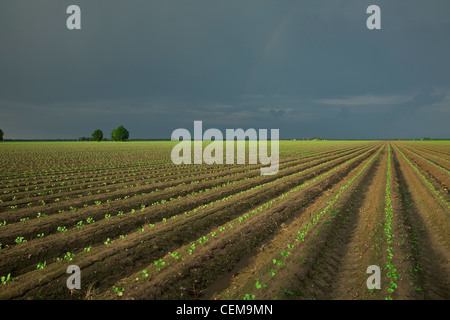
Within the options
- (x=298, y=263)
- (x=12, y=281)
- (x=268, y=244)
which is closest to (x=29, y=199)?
(x=12, y=281)

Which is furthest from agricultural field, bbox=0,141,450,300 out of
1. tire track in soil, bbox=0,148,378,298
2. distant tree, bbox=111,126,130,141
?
distant tree, bbox=111,126,130,141

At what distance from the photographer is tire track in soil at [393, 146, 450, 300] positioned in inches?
235

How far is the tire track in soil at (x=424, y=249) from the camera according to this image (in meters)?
5.98

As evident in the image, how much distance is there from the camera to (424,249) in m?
8.14

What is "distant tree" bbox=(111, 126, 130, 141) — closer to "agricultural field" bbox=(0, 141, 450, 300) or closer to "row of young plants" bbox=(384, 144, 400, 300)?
"agricultural field" bbox=(0, 141, 450, 300)

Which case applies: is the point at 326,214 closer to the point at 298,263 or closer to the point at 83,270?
the point at 298,263

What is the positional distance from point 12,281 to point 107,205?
6.44m

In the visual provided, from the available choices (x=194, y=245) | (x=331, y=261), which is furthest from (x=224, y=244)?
(x=331, y=261)

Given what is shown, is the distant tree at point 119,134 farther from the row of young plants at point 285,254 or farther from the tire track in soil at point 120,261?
the row of young plants at point 285,254

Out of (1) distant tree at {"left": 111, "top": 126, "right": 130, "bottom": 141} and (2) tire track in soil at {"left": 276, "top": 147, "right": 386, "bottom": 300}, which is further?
(1) distant tree at {"left": 111, "top": 126, "right": 130, "bottom": 141}

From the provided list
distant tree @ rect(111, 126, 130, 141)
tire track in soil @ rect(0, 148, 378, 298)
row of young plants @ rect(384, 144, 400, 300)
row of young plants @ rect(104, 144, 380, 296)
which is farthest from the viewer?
distant tree @ rect(111, 126, 130, 141)

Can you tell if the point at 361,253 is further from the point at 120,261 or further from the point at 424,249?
the point at 120,261

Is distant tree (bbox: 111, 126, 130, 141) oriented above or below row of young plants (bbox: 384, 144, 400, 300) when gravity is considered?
above
